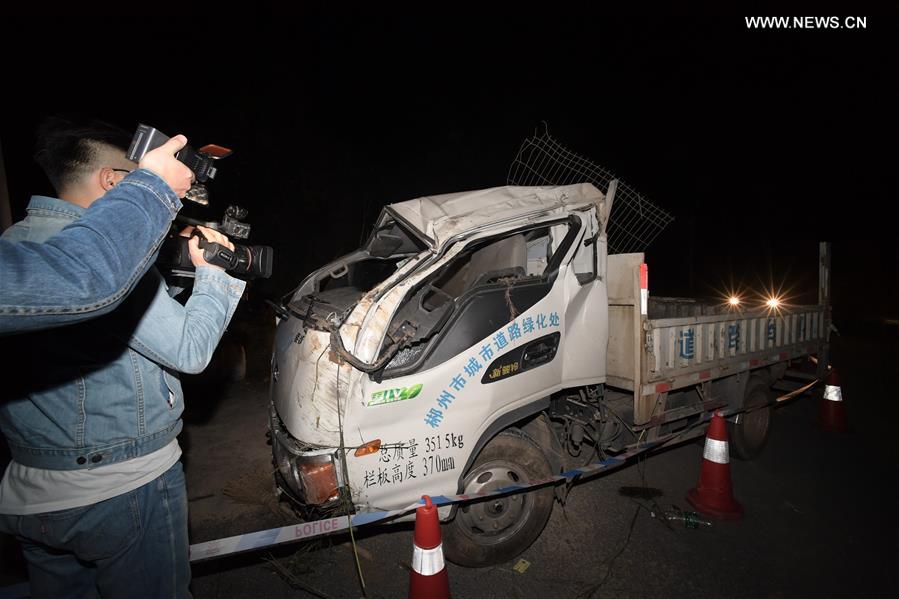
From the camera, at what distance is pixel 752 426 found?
15.9 feet

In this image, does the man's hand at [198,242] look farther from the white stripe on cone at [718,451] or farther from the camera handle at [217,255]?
the white stripe on cone at [718,451]

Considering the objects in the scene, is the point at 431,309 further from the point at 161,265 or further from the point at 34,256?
the point at 34,256

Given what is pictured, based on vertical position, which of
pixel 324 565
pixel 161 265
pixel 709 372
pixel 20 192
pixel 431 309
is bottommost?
pixel 324 565

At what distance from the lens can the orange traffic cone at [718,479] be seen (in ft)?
12.1

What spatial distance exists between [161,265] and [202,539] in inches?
117

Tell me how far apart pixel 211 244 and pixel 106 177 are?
41 centimetres

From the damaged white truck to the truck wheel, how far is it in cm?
87

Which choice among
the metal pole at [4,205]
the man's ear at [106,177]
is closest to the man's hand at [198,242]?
the man's ear at [106,177]

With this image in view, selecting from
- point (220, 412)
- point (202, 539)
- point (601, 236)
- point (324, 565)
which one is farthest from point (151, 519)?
point (220, 412)

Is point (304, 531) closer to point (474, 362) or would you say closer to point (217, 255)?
point (474, 362)

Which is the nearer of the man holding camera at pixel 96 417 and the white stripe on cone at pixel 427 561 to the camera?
the man holding camera at pixel 96 417

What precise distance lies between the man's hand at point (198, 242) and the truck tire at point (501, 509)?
85.0 inches

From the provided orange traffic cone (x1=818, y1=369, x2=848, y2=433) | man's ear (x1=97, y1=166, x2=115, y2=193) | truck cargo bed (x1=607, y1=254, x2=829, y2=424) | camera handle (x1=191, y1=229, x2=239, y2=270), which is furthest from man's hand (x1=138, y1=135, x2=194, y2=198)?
orange traffic cone (x1=818, y1=369, x2=848, y2=433)

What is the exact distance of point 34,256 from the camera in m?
0.84
